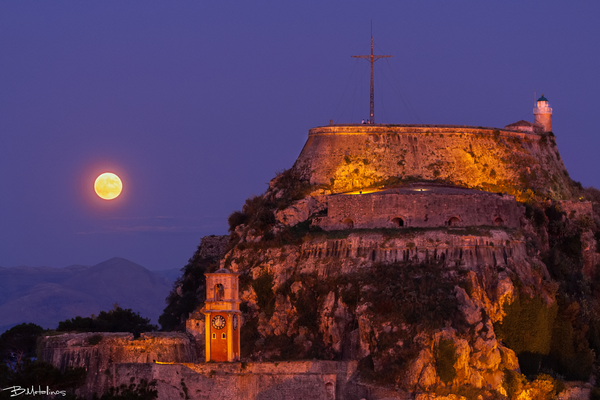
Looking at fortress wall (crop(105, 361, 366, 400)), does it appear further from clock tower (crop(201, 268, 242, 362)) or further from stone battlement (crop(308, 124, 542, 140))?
stone battlement (crop(308, 124, 542, 140))

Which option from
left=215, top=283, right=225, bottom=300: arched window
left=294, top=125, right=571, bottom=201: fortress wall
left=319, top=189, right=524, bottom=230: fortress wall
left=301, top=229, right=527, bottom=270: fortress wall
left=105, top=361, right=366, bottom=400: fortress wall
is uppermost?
left=294, top=125, right=571, bottom=201: fortress wall

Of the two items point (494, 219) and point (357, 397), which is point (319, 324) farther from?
point (494, 219)

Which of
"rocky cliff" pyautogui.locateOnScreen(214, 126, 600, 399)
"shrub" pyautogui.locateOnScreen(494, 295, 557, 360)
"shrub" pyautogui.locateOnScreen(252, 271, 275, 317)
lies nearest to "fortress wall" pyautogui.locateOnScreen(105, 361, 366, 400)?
"rocky cliff" pyautogui.locateOnScreen(214, 126, 600, 399)

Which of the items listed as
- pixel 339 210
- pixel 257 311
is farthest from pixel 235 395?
pixel 339 210

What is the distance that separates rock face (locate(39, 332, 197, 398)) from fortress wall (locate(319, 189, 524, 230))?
15.6m

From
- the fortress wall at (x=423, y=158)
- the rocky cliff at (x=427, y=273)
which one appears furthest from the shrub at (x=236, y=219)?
the fortress wall at (x=423, y=158)

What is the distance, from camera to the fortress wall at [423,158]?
97.4 metres

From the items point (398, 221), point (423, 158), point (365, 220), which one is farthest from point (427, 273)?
point (423, 158)

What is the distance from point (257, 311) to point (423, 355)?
1625 centimetres

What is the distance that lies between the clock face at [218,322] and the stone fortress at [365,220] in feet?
0.21

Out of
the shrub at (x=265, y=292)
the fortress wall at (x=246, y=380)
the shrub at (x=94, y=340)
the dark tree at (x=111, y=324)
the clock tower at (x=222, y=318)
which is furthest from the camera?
the dark tree at (x=111, y=324)

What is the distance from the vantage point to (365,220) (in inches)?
3533

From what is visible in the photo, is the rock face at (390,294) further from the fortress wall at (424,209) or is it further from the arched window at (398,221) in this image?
the arched window at (398,221)

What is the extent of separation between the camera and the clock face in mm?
80438
